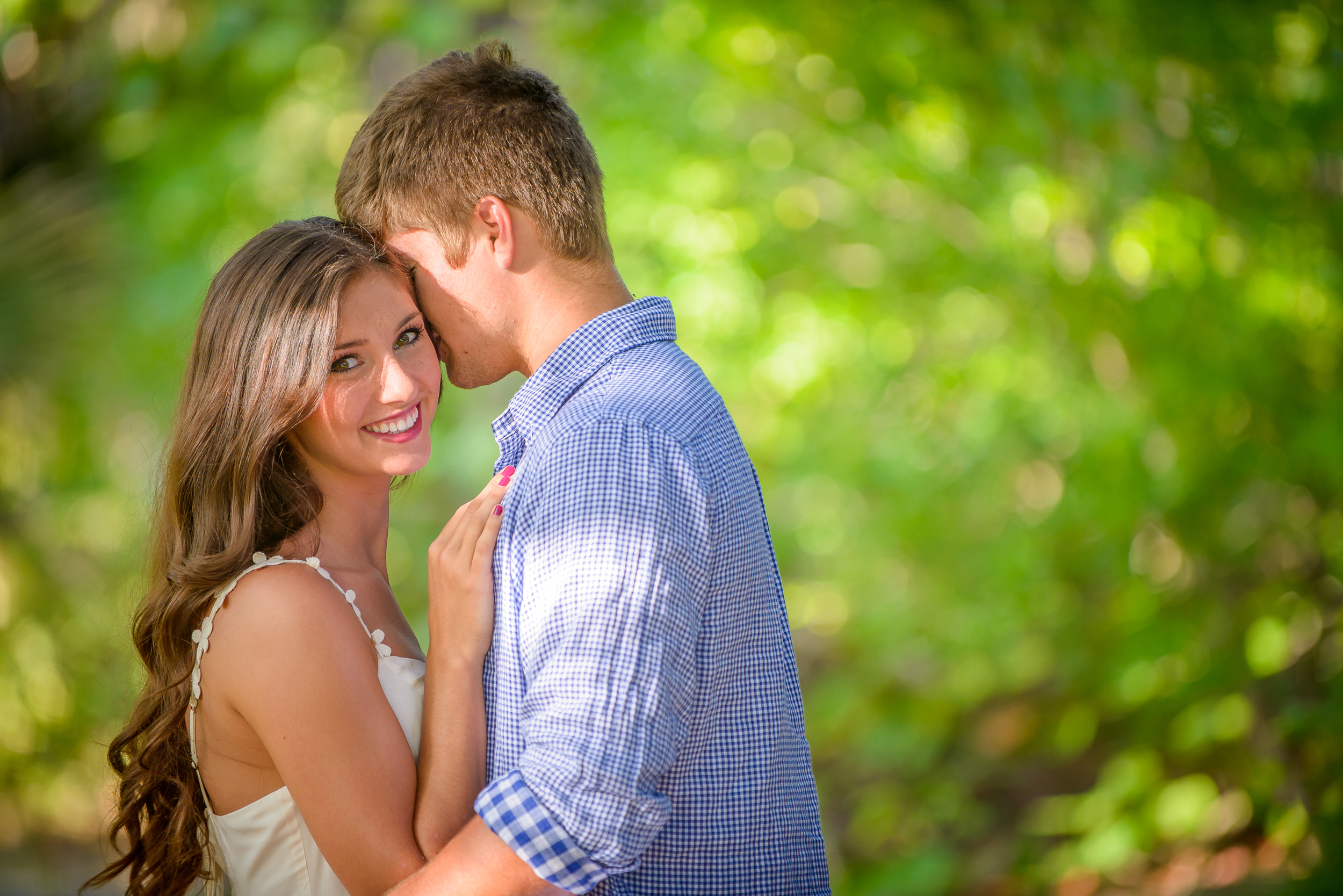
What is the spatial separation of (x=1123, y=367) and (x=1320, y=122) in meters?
1.12

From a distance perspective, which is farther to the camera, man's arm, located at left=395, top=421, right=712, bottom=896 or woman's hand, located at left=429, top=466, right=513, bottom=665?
woman's hand, located at left=429, top=466, right=513, bottom=665

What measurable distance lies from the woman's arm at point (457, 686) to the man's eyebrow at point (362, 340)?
0.46 m

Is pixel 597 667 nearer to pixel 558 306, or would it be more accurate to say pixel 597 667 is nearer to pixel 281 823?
pixel 558 306

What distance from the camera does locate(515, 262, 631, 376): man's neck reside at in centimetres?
168

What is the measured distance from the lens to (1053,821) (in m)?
4.15

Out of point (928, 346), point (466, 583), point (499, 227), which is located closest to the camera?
point (466, 583)

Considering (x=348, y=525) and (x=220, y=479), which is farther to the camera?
(x=348, y=525)

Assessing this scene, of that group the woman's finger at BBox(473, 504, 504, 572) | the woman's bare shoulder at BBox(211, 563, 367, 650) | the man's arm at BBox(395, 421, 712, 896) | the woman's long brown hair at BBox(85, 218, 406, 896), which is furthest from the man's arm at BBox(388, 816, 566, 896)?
the woman's long brown hair at BBox(85, 218, 406, 896)

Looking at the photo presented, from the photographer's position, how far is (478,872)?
126cm

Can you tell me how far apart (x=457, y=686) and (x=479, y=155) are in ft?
2.94

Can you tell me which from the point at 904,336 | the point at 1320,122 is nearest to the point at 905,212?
the point at 904,336

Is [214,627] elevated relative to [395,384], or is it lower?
lower

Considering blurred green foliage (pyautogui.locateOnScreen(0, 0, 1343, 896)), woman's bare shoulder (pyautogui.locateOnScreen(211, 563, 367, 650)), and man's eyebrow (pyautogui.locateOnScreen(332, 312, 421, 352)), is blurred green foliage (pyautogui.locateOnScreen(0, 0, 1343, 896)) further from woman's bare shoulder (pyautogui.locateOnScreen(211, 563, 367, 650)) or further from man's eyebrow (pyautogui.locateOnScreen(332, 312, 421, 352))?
woman's bare shoulder (pyautogui.locateOnScreen(211, 563, 367, 650))

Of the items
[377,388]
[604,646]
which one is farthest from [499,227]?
[604,646]
